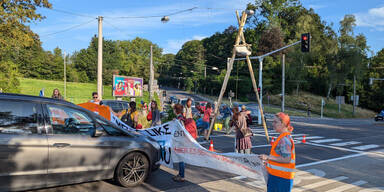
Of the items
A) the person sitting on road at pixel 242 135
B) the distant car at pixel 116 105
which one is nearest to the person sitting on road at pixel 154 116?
the person sitting on road at pixel 242 135

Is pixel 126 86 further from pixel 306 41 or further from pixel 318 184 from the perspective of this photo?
pixel 318 184

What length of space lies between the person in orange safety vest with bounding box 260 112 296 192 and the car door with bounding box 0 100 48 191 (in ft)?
11.3

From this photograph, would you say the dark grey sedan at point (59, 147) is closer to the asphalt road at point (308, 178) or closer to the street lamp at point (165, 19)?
the asphalt road at point (308, 178)

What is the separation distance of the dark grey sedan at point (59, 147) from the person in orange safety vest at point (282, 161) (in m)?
2.76

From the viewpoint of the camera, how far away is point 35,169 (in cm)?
441

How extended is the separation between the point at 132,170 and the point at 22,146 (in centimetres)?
197

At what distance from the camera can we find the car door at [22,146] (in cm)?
421

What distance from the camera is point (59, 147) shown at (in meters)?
4.59

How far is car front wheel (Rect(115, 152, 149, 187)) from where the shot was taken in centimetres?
532

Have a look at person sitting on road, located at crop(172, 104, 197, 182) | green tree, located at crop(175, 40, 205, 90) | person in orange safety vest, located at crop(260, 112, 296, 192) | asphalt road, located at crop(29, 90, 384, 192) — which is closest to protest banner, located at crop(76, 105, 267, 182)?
person sitting on road, located at crop(172, 104, 197, 182)

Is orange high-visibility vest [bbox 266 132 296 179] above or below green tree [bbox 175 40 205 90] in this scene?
below

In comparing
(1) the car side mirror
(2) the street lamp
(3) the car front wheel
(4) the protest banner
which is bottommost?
(3) the car front wheel

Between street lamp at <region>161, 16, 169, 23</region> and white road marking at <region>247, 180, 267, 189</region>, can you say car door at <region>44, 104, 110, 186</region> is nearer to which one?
white road marking at <region>247, 180, 267, 189</region>

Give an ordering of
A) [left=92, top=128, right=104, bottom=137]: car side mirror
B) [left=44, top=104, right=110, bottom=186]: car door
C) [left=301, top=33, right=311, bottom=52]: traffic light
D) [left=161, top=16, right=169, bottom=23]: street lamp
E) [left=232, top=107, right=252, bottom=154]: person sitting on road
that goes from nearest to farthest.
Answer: [left=44, top=104, right=110, bottom=186]: car door < [left=92, top=128, right=104, bottom=137]: car side mirror < [left=232, top=107, right=252, bottom=154]: person sitting on road < [left=301, top=33, right=311, bottom=52]: traffic light < [left=161, top=16, right=169, bottom=23]: street lamp
